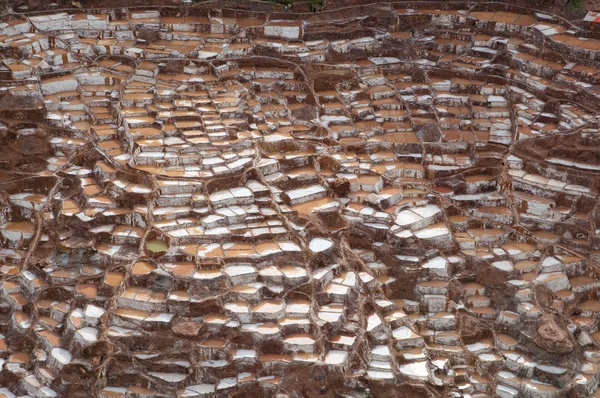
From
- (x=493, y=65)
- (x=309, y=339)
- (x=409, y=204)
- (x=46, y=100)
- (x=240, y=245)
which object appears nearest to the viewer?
(x=309, y=339)

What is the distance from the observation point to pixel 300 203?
11859 millimetres

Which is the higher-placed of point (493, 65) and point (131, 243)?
point (493, 65)

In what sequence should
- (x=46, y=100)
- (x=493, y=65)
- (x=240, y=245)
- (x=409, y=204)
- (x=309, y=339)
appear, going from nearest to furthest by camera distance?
(x=309, y=339) < (x=240, y=245) < (x=409, y=204) < (x=46, y=100) < (x=493, y=65)

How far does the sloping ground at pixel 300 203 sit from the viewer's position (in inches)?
416

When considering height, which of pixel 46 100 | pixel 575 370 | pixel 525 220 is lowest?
pixel 575 370

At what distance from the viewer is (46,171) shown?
12.2m

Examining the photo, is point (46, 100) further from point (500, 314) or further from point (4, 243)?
point (500, 314)

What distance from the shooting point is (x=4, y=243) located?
11727 mm

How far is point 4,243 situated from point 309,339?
3444mm

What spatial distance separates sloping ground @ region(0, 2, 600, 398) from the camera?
10.6m

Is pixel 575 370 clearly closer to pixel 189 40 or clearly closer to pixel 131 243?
pixel 131 243

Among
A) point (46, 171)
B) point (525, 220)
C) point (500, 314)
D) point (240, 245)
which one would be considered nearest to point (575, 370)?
point (500, 314)

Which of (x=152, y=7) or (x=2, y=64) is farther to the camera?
(x=152, y=7)

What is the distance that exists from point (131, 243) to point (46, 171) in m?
1.54
